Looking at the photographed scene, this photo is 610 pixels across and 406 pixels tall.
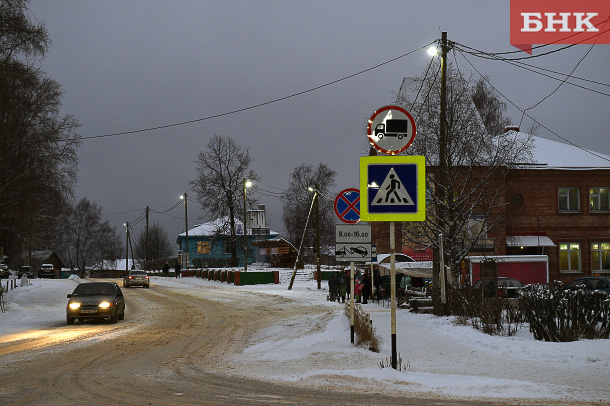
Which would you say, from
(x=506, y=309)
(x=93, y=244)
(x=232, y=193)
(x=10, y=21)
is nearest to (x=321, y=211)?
(x=232, y=193)

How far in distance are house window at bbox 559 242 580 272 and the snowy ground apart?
95.5ft

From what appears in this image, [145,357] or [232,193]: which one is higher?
[232,193]

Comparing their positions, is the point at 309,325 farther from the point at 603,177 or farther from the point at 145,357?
the point at 603,177

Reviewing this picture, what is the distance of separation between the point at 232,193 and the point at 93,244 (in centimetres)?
4516

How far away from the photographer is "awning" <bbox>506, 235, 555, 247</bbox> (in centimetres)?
4200

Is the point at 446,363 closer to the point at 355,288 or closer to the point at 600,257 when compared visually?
the point at 355,288

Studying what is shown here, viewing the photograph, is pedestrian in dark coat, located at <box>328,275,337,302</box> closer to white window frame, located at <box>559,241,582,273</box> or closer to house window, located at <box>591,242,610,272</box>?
white window frame, located at <box>559,241,582,273</box>

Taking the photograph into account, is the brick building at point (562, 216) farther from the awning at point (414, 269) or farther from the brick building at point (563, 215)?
the awning at point (414, 269)

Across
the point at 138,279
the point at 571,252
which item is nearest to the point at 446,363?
the point at 571,252

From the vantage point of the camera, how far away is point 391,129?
32.0ft

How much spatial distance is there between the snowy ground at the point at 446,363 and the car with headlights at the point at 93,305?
4080 millimetres

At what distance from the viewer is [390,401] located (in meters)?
8.05

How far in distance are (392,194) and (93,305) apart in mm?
14911

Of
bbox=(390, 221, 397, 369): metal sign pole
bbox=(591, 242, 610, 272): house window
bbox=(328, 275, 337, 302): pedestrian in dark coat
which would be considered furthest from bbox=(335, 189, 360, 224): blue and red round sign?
bbox=(591, 242, 610, 272): house window
